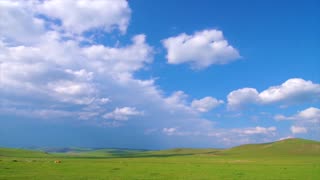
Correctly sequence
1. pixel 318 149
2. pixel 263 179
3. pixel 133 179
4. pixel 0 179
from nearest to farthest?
1. pixel 0 179
2. pixel 133 179
3. pixel 263 179
4. pixel 318 149

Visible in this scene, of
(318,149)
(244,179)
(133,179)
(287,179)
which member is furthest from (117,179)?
(318,149)

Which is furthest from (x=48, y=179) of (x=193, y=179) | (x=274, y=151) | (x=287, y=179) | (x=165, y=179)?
(x=274, y=151)

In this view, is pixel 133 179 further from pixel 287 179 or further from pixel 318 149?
pixel 318 149

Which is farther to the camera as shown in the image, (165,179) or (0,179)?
(165,179)

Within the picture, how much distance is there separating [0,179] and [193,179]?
1908 centimetres

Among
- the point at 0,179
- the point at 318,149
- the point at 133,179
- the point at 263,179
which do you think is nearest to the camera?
the point at 0,179

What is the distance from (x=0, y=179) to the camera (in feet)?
118

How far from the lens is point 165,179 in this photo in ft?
132

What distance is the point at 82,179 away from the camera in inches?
1507

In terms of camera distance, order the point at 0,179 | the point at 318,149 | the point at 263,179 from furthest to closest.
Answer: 1. the point at 318,149
2. the point at 263,179
3. the point at 0,179

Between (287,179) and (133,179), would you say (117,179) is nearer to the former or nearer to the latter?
(133,179)

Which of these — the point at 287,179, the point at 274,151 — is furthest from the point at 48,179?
the point at 274,151

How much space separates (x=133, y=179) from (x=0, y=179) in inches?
499

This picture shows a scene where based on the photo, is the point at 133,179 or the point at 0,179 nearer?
the point at 0,179
